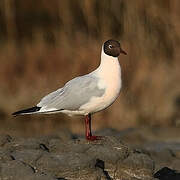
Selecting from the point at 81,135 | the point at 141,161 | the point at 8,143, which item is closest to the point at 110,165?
the point at 141,161

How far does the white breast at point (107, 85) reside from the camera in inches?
Answer: 294

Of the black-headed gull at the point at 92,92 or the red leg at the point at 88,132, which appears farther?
the red leg at the point at 88,132

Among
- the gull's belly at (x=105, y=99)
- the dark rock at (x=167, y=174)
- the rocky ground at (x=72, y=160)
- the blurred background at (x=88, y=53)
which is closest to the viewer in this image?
the rocky ground at (x=72, y=160)

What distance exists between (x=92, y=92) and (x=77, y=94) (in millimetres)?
158

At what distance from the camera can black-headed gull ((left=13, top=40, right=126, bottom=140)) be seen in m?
7.48

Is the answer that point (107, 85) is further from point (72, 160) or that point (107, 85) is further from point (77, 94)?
point (72, 160)

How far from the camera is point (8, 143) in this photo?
743 centimetres

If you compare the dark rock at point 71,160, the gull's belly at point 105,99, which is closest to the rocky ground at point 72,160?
the dark rock at point 71,160

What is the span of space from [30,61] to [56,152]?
4214 millimetres

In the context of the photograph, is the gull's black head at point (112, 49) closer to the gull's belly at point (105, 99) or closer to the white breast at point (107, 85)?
the white breast at point (107, 85)

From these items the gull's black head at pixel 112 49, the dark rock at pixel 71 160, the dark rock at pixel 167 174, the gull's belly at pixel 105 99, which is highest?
the gull's black head at pixel 112 49

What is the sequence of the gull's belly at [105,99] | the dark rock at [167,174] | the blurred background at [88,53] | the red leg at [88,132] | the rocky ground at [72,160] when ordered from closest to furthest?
the rocky ground at [72,160] < the gull's belly at [105,99] < the red leg at [88,132] < the dark rock at [167,174] < the blurred background at [88,53]

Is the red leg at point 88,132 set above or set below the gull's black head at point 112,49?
below

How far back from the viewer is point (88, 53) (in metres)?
11.1
